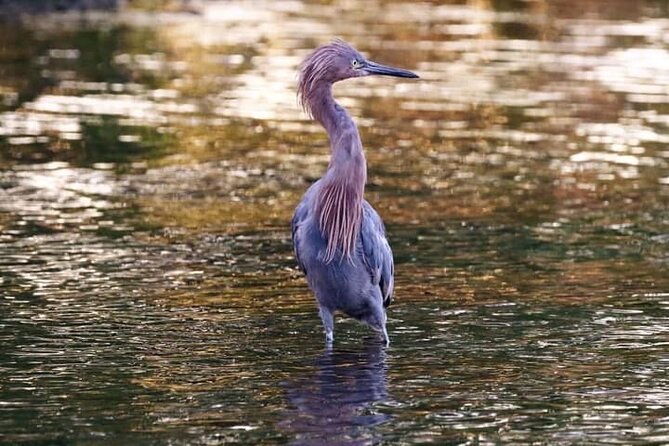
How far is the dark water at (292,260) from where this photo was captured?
26.5ft

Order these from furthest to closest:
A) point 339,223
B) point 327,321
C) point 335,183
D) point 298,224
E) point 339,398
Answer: point 298,224 < point 327,321 < point 335,183 < point 339,223 < point 339,398

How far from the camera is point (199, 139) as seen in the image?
56.8ft

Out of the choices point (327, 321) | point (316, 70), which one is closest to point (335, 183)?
point (316, 70)

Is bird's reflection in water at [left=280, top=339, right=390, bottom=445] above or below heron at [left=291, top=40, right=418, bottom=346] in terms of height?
below

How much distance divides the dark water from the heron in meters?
0.32

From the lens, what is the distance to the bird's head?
9477mm

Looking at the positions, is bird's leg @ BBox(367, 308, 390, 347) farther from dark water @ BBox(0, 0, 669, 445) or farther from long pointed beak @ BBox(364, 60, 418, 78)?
long pointed beak @ BBox(364, 60, 418, 78)

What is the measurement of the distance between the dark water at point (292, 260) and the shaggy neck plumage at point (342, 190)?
69cm

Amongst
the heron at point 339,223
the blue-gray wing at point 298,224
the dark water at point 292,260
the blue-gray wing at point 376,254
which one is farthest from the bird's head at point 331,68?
the dark water at point 292,260

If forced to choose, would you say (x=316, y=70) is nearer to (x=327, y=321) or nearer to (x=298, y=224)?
(x=298, y=224)

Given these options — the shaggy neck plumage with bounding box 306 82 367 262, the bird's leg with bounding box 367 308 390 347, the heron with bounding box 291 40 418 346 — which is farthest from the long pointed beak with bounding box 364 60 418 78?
the bird's leg with bounding box 367 308 390 347

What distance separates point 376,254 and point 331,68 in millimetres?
1180

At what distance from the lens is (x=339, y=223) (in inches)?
363

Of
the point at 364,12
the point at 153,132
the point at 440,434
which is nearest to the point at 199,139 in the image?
the point at 153,132
